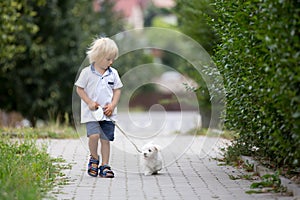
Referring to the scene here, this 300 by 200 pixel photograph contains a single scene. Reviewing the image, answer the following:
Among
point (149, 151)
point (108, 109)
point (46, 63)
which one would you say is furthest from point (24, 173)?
point (46, 63)

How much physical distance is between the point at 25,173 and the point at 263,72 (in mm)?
2639

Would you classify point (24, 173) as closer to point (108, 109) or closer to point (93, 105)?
point (93, 105)

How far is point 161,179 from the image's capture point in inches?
329

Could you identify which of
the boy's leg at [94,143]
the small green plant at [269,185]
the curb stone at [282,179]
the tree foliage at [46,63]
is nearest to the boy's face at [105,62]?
the boy's leg at [94,143]

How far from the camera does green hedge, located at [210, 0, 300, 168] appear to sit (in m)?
6.09

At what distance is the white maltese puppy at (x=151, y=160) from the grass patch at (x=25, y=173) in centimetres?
110

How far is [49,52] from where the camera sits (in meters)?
22.1

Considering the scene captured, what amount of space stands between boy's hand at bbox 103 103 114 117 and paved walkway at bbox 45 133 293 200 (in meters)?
0.81

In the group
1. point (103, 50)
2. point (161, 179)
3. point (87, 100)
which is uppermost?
point (103, 50)

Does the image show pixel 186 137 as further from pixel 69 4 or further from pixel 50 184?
pixel 69 4

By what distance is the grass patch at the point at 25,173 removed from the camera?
21.2 feet

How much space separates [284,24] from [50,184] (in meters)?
3.15

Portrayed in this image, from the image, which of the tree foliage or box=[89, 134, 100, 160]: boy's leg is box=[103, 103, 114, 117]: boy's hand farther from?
the tree foliage

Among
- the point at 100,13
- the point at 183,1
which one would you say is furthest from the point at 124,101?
the point at 183,1
